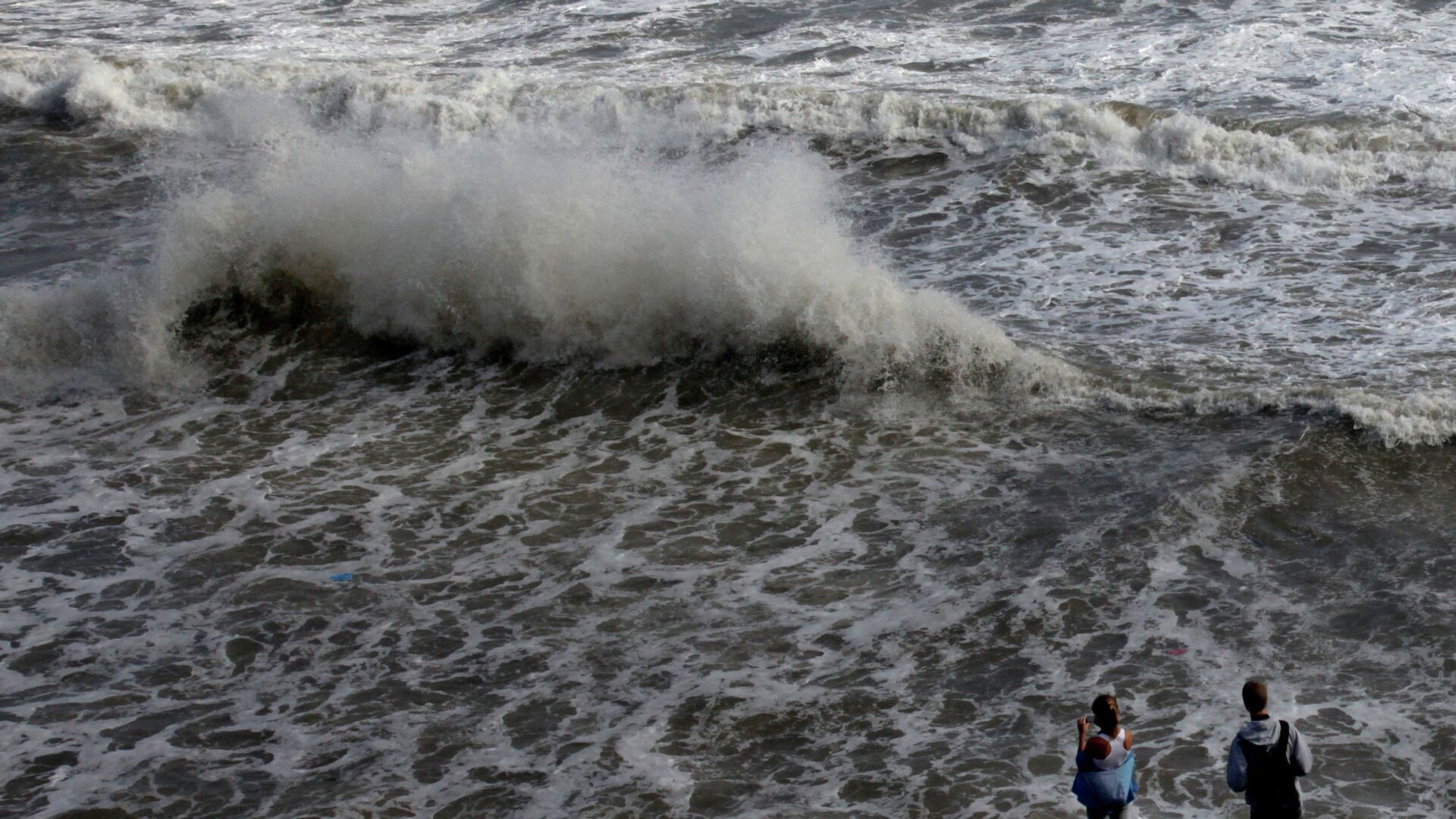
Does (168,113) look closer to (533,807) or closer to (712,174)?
(712,174)

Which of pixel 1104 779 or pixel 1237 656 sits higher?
pixel 1104 779

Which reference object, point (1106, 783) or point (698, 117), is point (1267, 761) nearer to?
point (1106, 783)

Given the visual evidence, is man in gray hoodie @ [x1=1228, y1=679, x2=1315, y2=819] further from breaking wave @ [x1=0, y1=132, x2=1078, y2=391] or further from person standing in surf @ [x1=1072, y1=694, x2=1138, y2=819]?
breaking wave @ [x1=0, y1=132, x2=1078, y2=391]

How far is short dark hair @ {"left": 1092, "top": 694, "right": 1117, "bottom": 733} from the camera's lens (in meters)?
5.36

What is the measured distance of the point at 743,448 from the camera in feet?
32.9

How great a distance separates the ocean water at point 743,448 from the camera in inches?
265

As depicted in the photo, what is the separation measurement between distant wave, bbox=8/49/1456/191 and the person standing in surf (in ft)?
34.1

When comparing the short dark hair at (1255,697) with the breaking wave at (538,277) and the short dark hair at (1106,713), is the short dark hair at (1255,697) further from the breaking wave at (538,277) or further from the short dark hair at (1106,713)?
the breaking wave at (538,277)

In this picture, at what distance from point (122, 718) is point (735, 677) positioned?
284 cm

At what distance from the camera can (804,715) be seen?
270 inches

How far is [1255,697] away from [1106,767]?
1.86ft

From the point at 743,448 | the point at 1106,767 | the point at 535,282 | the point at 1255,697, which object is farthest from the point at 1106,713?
the point at 535,282

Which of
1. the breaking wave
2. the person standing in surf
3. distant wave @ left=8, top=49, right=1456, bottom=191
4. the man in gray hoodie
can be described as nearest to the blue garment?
the person standing in surf

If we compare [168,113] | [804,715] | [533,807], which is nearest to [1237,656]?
[804,715]
